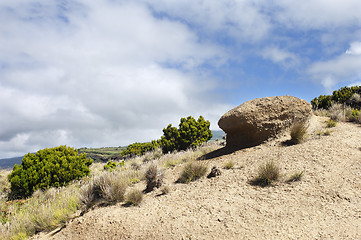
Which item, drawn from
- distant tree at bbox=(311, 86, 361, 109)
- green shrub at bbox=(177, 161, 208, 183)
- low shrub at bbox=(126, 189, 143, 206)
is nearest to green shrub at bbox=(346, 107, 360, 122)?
distant tree at bbox=(311, 86, 361, 109)

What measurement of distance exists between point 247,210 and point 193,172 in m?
2.42

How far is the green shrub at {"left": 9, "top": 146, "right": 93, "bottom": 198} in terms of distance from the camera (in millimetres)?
9195

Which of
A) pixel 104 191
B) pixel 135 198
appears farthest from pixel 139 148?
pixel 135 198

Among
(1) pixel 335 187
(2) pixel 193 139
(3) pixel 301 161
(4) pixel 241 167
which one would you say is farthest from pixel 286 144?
(2) pixel 193 139

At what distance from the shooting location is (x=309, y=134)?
8.96 meters

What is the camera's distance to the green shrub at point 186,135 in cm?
1741

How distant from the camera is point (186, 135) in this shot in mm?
17500

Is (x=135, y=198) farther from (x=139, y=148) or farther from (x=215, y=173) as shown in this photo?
(x=139, y=148)

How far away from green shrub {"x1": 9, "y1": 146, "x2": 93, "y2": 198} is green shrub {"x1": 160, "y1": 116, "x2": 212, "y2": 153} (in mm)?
8036

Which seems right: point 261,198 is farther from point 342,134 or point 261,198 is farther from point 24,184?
point 24,184

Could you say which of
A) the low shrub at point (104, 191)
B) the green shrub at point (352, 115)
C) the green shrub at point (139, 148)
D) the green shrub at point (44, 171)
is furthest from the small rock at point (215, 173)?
the green shrub at point (139, 148)

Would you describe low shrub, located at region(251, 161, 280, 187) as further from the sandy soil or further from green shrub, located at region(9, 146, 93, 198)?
green shrub, located at region(9, 146, 93, 198)

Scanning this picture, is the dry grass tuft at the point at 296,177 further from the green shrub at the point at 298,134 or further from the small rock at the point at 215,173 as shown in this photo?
the green shrub at the point at 298,134

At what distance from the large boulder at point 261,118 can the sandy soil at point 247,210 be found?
8.03ft
